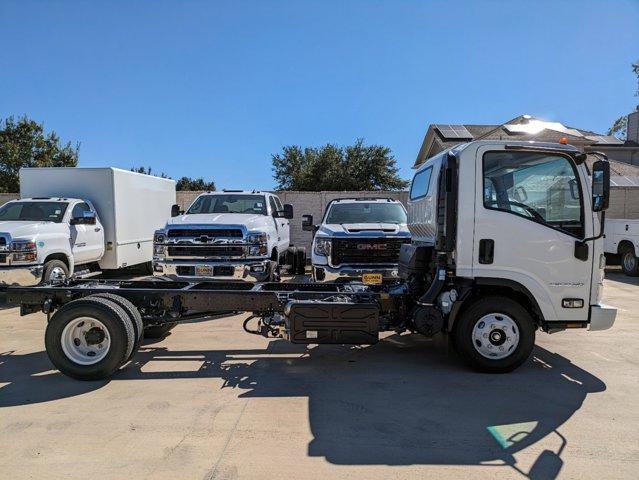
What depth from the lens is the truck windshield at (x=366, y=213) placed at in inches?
351

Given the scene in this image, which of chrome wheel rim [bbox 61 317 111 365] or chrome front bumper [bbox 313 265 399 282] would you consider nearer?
chrome wheel rim [bbox 61 317 111 365]

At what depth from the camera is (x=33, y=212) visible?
32.0ft

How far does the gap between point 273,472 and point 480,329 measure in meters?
2.86

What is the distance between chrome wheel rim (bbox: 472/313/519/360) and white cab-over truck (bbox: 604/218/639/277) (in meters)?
11.4

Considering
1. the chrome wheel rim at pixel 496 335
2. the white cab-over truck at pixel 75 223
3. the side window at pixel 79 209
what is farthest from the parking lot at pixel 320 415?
the side window at pixel 79 209

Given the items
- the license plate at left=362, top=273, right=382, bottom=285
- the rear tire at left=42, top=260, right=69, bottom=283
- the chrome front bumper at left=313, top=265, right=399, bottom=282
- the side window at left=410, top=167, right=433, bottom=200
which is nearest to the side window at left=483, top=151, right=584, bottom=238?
the side window at left=410, top=167, right=433, bottom=200

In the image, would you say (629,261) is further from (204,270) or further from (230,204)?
(204,270)

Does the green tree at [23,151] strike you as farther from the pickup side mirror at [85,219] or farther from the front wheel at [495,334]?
the front wheel at [495,334]

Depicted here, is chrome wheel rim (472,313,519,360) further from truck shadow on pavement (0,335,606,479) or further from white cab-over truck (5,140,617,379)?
truck shadow on pavement (0,335,606,479)

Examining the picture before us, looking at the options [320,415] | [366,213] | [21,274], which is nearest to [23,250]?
[21,274]

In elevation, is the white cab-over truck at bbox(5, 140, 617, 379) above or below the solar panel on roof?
below

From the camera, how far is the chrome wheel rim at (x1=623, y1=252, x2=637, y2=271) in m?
14.0

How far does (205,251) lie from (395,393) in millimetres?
4173

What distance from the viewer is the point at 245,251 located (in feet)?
25.1
